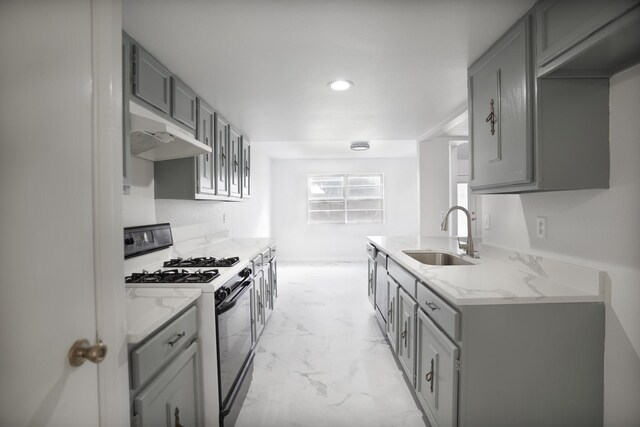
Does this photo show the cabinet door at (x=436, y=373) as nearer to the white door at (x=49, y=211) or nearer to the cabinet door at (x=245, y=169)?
the white door at (x=49, y=211)

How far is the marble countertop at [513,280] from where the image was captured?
4.23 ft

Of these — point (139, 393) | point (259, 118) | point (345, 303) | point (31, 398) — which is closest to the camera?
point (31, 398)

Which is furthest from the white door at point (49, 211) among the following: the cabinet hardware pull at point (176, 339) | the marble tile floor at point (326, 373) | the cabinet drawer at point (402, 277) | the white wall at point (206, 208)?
the cabinet drawer at point (402, 277)

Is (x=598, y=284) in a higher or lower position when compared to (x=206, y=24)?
lower

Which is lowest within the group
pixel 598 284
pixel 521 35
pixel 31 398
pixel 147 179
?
pixel 31 398

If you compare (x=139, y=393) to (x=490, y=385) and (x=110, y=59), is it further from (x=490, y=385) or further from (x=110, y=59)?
(x=490, y=385)

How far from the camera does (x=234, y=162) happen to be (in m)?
3.30

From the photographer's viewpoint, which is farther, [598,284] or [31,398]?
[598,284]

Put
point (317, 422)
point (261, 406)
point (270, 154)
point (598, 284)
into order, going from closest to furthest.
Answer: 1. point (598, 284)
2. point (317, 422)
3. point (261, 406)
4. point (270, 154)

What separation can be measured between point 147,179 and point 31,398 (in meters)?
1.71

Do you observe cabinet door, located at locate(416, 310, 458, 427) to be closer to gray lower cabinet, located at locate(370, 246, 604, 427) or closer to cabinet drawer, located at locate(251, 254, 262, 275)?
gray lower cabinet, located at locate(370, 246, 604, 427)

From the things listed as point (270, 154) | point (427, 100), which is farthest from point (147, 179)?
point (270, 154)

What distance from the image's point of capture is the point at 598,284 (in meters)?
1.28

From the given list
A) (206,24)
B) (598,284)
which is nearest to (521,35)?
(598,284)
